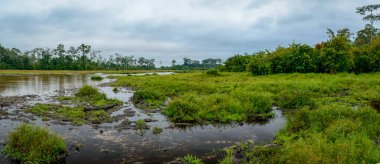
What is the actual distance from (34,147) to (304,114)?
1204 cm

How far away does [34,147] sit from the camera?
11.0 metres

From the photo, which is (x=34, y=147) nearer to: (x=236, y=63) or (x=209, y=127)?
(x=209, y=127)

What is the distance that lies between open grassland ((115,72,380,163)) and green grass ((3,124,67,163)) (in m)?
6.17

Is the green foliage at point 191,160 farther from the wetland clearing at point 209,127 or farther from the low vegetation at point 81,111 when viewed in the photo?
the low vegetation at point 81,111

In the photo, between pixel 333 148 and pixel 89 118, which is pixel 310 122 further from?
pixel 89 118

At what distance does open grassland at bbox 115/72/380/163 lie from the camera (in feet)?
31.8

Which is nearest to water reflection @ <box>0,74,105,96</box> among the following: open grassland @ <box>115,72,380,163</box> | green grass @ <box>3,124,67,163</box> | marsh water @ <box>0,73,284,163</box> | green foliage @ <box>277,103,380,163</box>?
open grassland @ <box>115,72,380,163</box>

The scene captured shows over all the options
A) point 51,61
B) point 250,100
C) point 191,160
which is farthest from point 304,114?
point 51,61

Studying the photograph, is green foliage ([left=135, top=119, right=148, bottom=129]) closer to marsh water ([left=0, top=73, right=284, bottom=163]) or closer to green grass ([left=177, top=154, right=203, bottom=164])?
marsh water ([left=0, top=73, right=284, bottom=163])

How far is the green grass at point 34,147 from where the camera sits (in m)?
10.7

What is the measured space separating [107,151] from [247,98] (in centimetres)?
1192

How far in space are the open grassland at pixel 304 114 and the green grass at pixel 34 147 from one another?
20.3ft

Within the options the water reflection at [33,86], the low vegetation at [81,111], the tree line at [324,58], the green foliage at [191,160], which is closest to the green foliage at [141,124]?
the low vegetation at [81,111]

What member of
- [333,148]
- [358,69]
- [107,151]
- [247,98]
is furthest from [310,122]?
[358,69]
